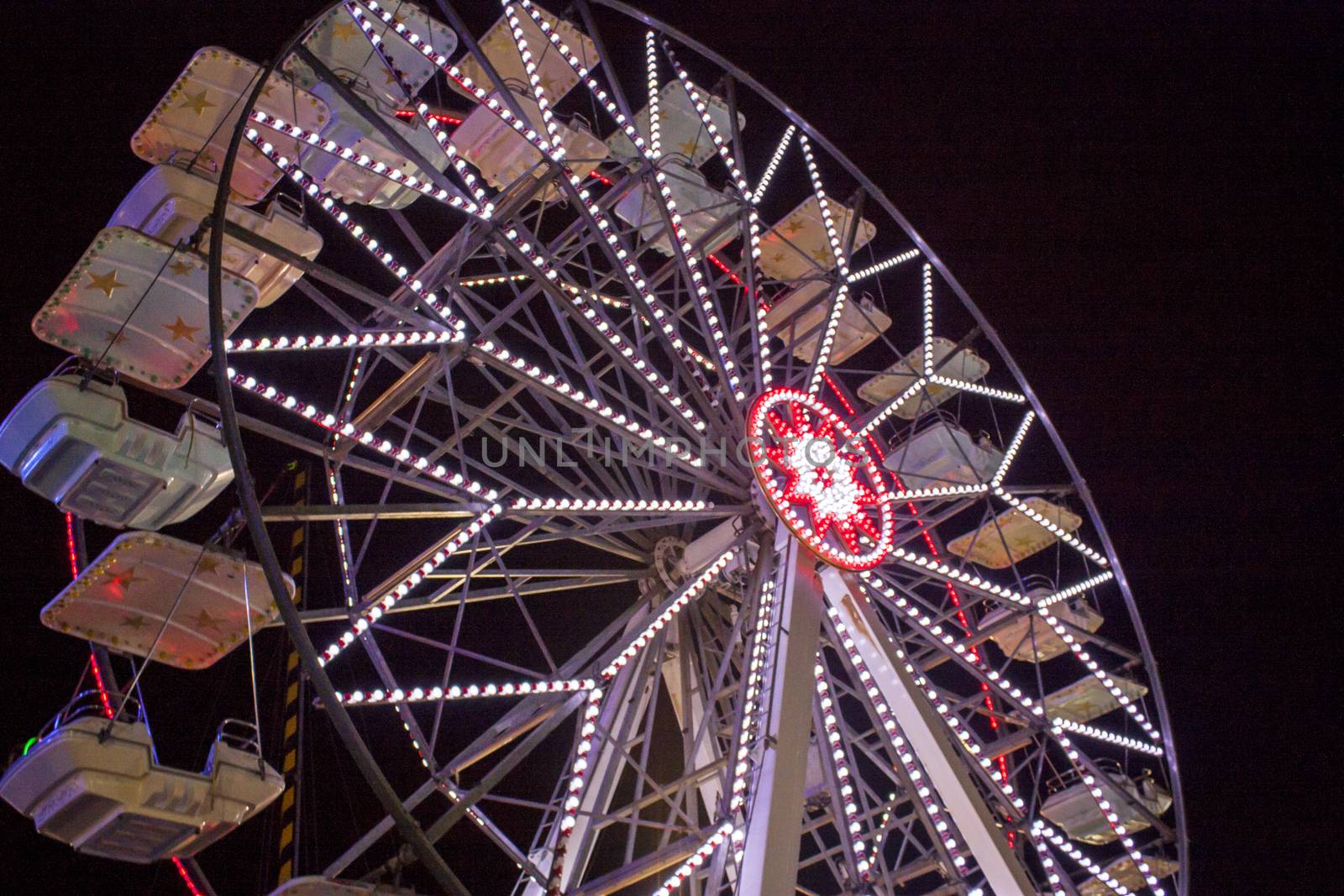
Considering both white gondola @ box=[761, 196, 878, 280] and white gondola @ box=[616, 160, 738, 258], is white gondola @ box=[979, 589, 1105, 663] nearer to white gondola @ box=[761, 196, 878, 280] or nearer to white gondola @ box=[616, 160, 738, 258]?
white gondola @ box=[761, 196, 878, 280]

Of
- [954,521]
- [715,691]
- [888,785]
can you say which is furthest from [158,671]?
[954,521]

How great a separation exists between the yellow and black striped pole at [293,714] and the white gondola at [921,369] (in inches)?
225

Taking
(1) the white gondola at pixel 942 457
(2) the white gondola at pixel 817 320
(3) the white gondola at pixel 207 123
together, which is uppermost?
(3) the white gondola at pixel 207 123

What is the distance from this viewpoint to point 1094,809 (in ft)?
34.8

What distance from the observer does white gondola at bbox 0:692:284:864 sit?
5.29 metres

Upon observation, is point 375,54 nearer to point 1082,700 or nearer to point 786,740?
point 786,740

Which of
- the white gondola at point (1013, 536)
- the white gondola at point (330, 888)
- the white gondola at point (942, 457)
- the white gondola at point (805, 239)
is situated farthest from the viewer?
the white gondola at point (942, 457)

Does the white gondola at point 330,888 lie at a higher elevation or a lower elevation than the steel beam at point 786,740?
lower

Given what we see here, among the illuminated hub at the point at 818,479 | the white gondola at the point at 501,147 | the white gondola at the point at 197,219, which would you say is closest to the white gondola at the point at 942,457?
the illuminated hub at the point at 818,479

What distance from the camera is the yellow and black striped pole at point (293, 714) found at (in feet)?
28.0

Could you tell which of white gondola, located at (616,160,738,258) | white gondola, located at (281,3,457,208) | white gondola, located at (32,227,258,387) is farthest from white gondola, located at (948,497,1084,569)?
white gondola, located at (32,227,258,387)

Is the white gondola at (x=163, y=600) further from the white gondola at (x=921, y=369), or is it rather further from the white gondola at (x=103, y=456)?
the white gondola at (x=921, y=369)

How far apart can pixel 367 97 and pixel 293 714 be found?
5.18 meters

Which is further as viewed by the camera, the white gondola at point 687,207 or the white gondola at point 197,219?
the white gondola at point 687,207
